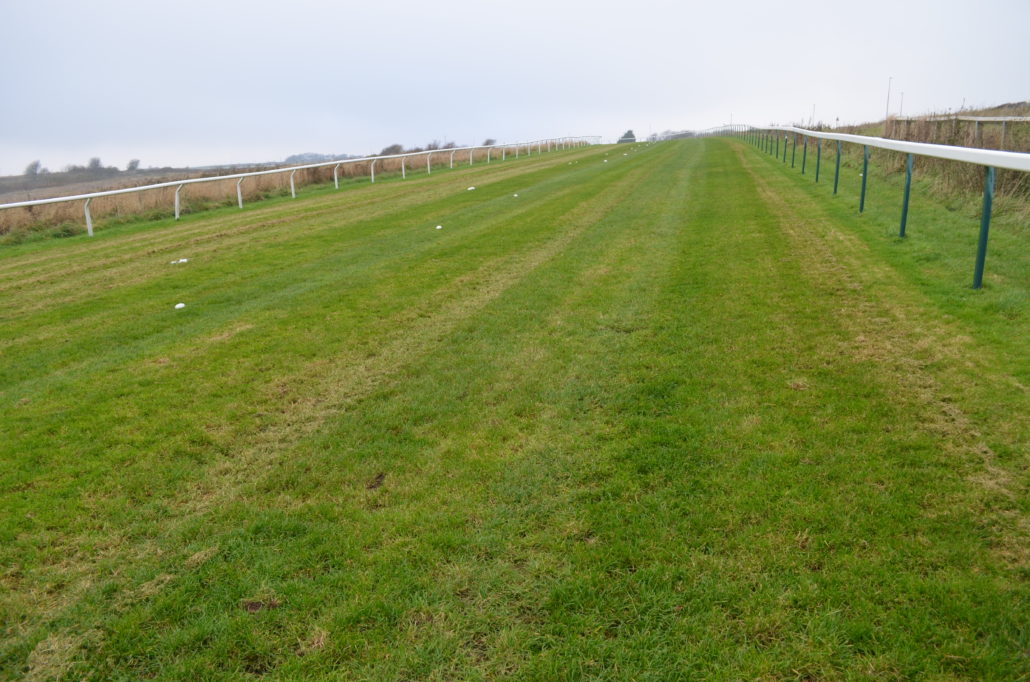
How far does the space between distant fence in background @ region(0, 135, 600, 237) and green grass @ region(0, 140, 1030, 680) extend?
8.94 meters

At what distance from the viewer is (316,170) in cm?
2803

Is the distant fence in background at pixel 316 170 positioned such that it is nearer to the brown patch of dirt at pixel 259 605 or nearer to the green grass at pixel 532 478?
the green grass at pixel 532 478

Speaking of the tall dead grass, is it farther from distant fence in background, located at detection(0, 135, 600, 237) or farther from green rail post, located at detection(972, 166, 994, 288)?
distant fence in background, located at detection(0, 135, 600, 237)

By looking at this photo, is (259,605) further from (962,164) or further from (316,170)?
(316,170)

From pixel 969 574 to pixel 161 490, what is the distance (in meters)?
4.23

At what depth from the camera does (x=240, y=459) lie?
181 inches

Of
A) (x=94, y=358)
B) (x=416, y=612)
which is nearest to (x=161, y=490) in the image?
(x=416, y=612)

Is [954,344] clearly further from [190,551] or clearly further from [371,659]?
[190,551]

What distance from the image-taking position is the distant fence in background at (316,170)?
16739 mm

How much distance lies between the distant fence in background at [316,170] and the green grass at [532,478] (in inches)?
352

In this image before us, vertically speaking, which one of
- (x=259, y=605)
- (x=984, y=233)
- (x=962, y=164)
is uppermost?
(x=962, y=164)

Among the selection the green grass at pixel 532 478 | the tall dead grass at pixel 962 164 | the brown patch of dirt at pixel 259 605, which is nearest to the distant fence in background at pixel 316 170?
the green grass at pixel 532 478

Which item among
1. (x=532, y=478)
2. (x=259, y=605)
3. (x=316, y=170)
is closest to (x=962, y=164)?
(x=532, y=478)

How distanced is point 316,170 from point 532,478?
26.3 meters
